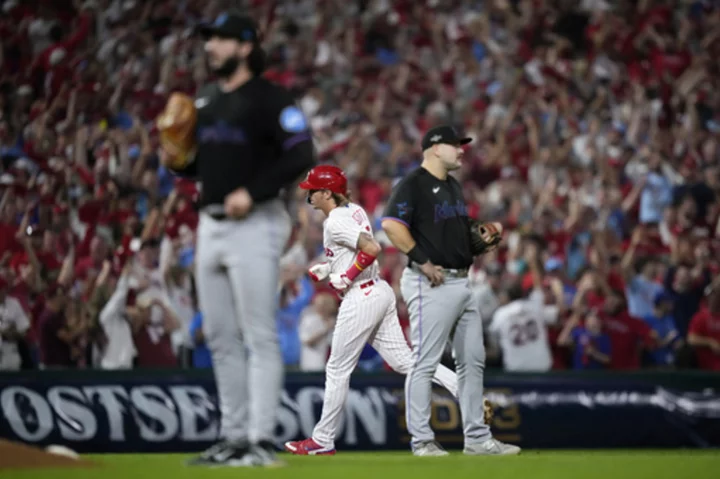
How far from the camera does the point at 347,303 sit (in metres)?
8.88

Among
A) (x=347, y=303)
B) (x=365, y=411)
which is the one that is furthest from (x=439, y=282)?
(x=365, y=411)

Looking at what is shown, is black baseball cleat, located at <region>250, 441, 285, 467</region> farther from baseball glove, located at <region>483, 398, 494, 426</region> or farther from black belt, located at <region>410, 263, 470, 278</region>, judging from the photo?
baseball glove, located at <region>483, 398, 494, 426</region>

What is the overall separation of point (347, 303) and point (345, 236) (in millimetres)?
526

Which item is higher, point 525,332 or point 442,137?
point 442,137

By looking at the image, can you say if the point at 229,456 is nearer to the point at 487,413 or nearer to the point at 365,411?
the point at 487,413

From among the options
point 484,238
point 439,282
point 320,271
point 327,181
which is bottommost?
point 439,282

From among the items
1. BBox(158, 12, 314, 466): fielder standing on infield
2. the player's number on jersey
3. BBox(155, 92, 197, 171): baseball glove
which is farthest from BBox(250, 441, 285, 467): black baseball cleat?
Answer: the player's number on jersey

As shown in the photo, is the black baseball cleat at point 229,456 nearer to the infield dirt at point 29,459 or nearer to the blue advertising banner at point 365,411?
the infield dirt at point 29,459

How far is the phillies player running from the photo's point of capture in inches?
342

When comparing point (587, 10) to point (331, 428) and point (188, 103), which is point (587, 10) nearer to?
point (331, 428)

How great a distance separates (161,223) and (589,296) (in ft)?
17.7

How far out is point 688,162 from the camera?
1791 centimetres

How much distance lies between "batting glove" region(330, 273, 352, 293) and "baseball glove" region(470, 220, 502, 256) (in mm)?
979

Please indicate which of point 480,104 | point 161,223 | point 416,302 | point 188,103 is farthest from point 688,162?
point 188,103
